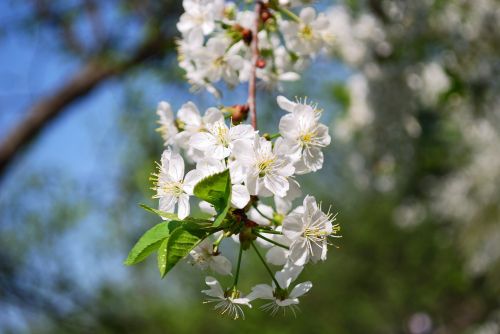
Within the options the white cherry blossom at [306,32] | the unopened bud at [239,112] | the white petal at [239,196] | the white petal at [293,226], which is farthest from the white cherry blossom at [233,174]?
the white cherry blossom at [306,32]

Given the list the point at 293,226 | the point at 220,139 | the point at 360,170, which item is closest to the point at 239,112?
the point at 220,139

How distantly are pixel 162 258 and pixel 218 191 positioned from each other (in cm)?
13

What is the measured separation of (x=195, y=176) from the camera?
917 mm

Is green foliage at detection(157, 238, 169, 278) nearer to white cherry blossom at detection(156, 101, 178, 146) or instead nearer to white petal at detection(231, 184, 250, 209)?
white petal at detection(231, 184, 250, 209)

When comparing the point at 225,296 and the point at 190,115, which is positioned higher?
the point at 190,115

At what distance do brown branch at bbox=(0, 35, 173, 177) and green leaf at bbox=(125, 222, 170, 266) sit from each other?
4.10m

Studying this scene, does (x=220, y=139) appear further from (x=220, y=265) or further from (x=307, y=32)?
(x=307, y=32)

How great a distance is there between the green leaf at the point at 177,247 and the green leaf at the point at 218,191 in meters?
0.05

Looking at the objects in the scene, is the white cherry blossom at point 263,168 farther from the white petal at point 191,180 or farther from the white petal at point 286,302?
the white petal at point 286,302

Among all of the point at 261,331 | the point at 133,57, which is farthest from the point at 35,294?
Answer: the point at 261,331

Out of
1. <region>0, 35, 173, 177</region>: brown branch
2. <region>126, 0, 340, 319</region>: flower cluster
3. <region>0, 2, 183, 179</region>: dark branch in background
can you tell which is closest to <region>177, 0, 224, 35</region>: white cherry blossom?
<region>126, 0, 340, 319</region>: flower cluster

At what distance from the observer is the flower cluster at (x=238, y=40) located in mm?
1285

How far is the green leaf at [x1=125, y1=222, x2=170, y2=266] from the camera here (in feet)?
2.90

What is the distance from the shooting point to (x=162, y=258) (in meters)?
0.86
